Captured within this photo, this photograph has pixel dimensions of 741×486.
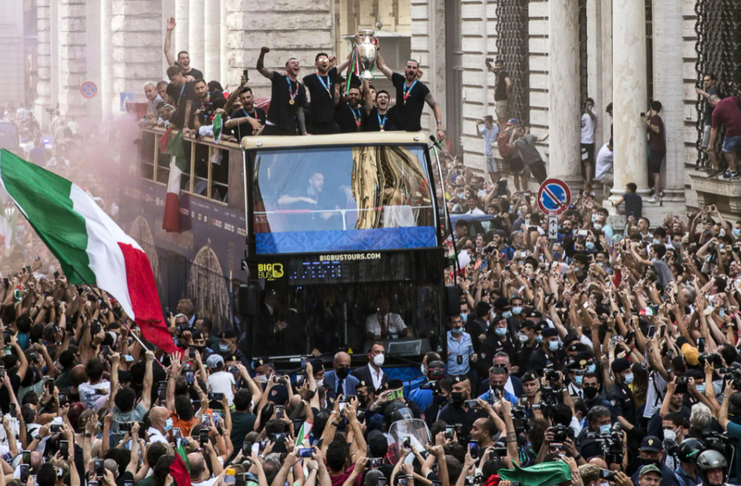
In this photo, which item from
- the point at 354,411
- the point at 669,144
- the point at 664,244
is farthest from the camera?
the point at 669,144

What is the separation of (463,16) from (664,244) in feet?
55.5

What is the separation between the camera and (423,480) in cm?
937

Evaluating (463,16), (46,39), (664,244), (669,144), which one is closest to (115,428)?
(664,244)

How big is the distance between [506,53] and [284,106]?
16.9 metres

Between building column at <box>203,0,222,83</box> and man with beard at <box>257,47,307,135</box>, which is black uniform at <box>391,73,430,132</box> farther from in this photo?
building column at <box>203,0,222,83</box>

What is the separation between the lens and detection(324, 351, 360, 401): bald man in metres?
13.9

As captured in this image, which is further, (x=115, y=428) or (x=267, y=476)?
(x=115, y=428)

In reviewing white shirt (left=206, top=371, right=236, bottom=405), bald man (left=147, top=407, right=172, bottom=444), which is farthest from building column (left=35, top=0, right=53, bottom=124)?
bald man (left=147, top=407, right=172, bottom=444)

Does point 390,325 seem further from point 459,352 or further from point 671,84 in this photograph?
point 671,84

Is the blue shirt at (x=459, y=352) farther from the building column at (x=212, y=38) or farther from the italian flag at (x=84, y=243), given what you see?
the building column at (x=212, y=38)

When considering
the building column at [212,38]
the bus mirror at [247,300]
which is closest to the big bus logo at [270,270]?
the bus mirror at [247,300]

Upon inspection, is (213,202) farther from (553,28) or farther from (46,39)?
(46,39)

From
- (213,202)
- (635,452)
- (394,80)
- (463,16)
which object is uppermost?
(463,16)

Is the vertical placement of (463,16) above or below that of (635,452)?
above
